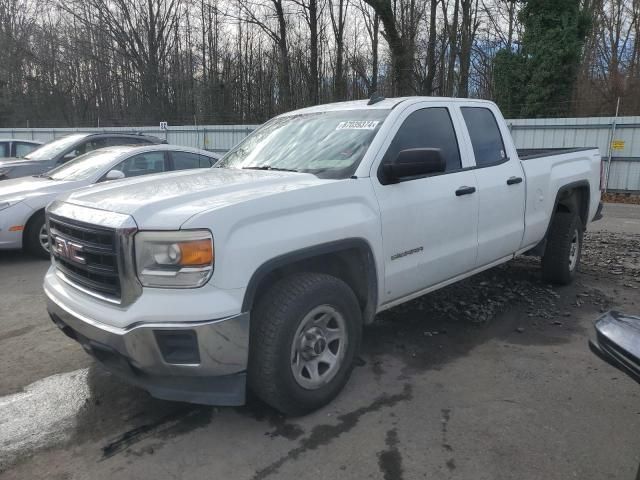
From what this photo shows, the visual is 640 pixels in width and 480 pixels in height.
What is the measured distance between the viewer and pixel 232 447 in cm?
285

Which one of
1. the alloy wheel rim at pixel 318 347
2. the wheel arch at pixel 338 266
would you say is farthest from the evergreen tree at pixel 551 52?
the alloy wheel rim at pixel 318 347

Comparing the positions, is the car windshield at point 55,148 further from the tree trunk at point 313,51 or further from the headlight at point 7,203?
the tree trunk at point 313,51

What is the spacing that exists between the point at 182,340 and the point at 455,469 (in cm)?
156

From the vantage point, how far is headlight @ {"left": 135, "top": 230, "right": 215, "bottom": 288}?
8.50 feet

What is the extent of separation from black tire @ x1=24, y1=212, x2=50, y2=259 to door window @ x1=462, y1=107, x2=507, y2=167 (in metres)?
5.64

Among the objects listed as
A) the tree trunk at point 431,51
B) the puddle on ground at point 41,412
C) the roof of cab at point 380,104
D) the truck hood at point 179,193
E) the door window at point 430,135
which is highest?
the tree trunk at point 431,51

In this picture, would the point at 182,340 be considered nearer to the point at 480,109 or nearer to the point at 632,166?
the point at 480,109

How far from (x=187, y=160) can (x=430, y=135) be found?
204 inches

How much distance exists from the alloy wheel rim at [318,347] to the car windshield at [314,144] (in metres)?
0.93

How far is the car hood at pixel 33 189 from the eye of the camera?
676cm

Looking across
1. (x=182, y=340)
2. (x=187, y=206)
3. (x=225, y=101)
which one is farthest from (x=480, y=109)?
(x=225, y=101)

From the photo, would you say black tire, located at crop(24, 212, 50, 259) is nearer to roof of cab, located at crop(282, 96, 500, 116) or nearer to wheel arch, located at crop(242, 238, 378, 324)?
roof of cab, located at crop(282, 96, 500, 116)

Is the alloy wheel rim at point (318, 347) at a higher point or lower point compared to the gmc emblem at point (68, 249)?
lower

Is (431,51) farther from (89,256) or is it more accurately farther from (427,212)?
(89,256)
